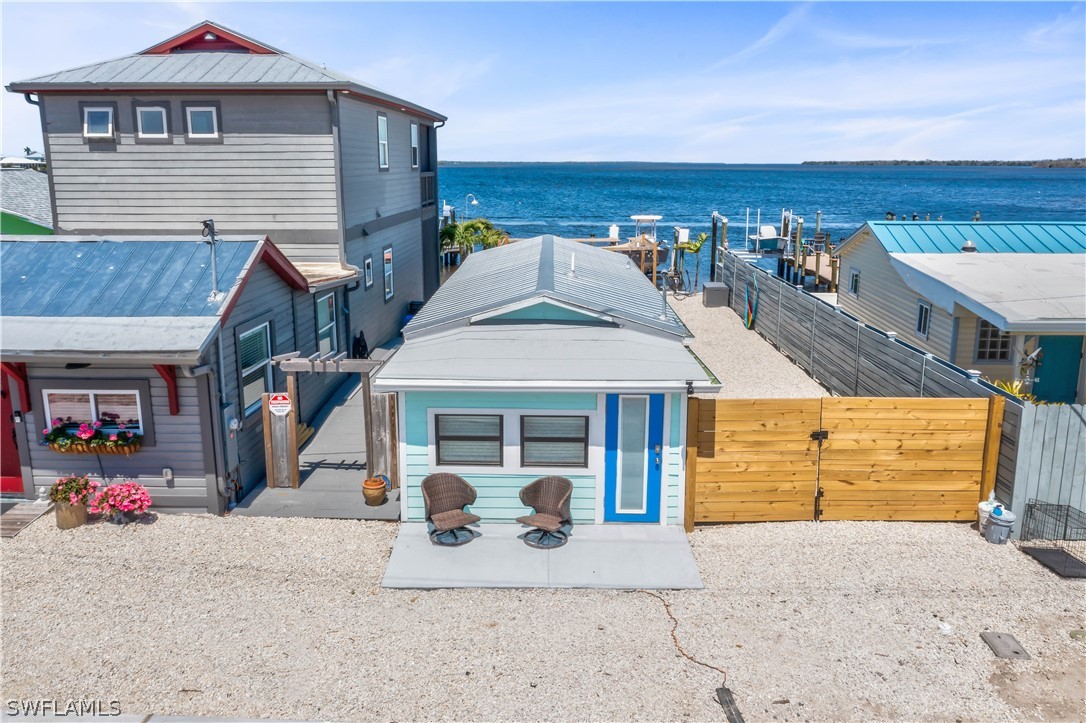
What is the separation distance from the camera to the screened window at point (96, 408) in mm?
11344

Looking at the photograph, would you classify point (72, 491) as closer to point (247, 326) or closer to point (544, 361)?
point (247, 326)

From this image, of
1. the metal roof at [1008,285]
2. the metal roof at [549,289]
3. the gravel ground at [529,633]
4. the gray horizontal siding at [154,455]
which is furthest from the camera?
the metal roof at [1008,285]

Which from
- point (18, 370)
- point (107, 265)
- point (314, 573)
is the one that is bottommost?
point (314, 573)

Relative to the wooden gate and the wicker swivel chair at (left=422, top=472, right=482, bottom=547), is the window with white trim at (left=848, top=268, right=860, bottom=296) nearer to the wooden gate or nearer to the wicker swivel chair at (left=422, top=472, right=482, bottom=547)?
the wooden gate

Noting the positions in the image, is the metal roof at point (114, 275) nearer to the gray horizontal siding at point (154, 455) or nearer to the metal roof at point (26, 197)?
the gray horizontal siding at point (154, 455)

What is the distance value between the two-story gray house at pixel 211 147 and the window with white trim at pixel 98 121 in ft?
0.07

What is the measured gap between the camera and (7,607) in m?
9.06

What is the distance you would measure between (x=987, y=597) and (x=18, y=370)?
13.2 m

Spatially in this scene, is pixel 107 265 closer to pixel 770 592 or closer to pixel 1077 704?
pixel 770 592

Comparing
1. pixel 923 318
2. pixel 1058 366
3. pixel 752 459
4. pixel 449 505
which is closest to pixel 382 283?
pixel 449 505

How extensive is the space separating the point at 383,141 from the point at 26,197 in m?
12.7

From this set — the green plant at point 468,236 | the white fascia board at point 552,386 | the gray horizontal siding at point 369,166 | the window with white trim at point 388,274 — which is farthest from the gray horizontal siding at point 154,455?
the green plant at point 468,236

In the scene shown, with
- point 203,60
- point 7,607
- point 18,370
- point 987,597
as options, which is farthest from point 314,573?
point 203,60

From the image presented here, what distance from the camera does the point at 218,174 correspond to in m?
17.3
